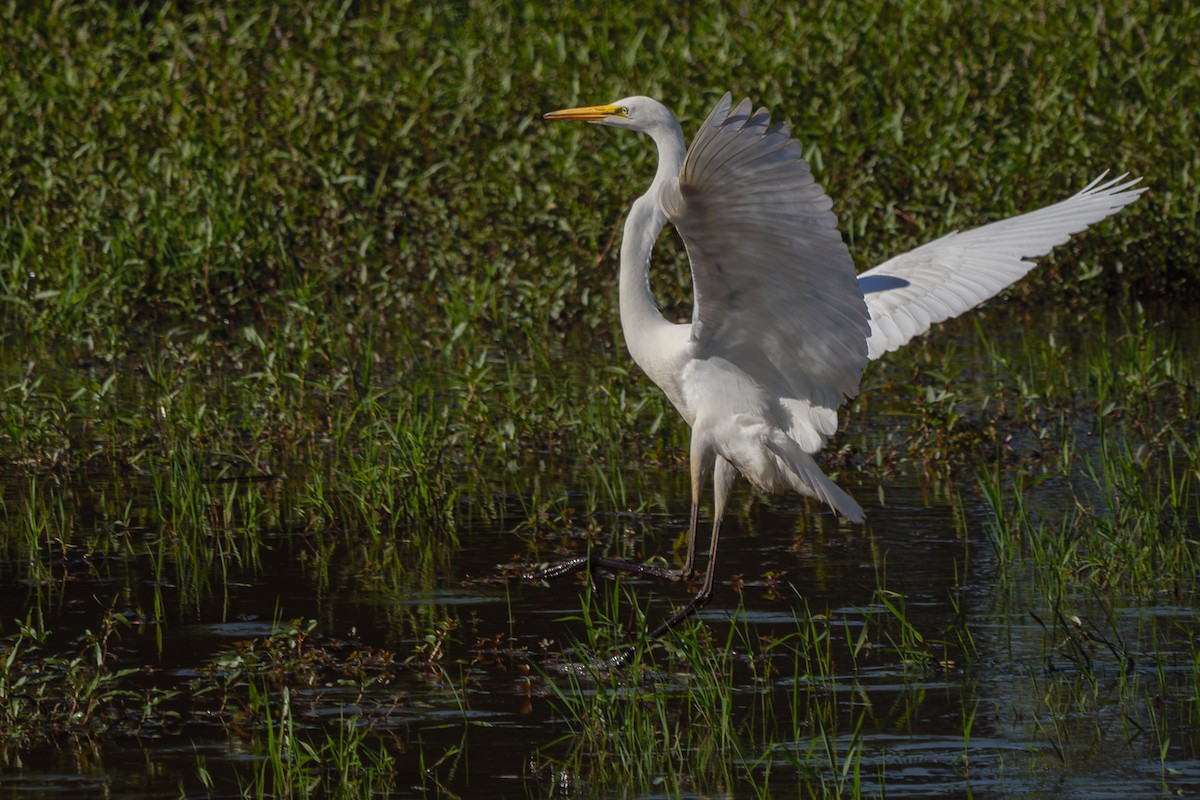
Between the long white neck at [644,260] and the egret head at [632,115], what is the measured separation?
60mm

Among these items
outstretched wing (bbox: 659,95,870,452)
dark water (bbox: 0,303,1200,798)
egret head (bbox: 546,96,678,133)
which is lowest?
dark water (bbox: 0,303,1200,798)

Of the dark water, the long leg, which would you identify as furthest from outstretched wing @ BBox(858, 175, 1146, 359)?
the dark water

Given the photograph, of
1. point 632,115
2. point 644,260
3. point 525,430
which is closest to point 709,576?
point 644,260

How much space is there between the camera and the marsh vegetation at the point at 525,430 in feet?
15.4

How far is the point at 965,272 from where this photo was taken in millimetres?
6156

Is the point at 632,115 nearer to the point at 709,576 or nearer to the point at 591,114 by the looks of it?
the point at 591,114

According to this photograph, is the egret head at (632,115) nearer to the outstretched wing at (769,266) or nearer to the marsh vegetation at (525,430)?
the outstretched wing at (769,266)

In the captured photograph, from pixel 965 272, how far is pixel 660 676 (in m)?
1.89

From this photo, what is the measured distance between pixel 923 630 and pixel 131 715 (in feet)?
7.74

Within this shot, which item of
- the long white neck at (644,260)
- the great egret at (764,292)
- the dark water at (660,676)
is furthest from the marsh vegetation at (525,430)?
the long white neck at (644,260)

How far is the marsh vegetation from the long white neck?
89 cm

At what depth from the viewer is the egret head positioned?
5.97m

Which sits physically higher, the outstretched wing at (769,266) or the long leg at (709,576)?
the outstretched wing at (769,266)

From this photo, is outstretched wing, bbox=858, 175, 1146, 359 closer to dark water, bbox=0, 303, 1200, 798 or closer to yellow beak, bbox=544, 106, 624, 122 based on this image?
dark water, bbox=0, 303, 1200, 798
